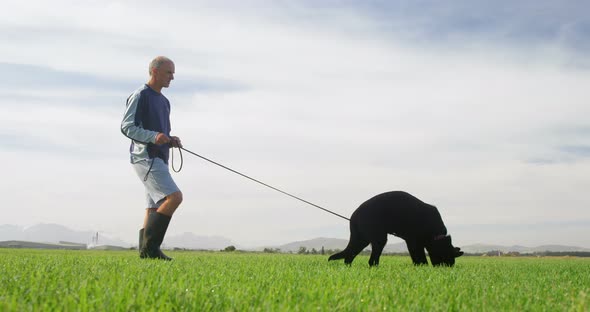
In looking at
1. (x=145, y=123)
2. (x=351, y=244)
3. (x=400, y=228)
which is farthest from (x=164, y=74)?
(x=400, y=228)

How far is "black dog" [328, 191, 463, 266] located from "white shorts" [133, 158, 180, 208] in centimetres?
252

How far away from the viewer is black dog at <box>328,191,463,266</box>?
6.64m

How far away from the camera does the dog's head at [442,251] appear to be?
7148 millimetres

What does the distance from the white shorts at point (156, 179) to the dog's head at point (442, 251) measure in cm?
387

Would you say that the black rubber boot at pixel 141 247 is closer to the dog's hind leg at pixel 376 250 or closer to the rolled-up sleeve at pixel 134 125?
the rolled-up sleeve at pixel 134 125

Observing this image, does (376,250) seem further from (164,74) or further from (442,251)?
(164,74)

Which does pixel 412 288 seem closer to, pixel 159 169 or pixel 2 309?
pixel 2 309

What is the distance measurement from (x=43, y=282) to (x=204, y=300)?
1395mm

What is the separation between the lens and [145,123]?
7.19 metres

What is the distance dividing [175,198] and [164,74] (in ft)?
6.30

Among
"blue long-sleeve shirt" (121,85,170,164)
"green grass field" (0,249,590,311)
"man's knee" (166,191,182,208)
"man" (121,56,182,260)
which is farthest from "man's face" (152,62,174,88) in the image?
"green grass field" (0,249,590,311)

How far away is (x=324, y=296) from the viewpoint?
118 inches

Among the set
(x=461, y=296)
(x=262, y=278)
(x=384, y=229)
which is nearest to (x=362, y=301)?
(x=461, y=296)

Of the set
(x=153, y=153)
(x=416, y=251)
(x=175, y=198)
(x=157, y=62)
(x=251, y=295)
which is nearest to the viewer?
(x=251, y=295)
